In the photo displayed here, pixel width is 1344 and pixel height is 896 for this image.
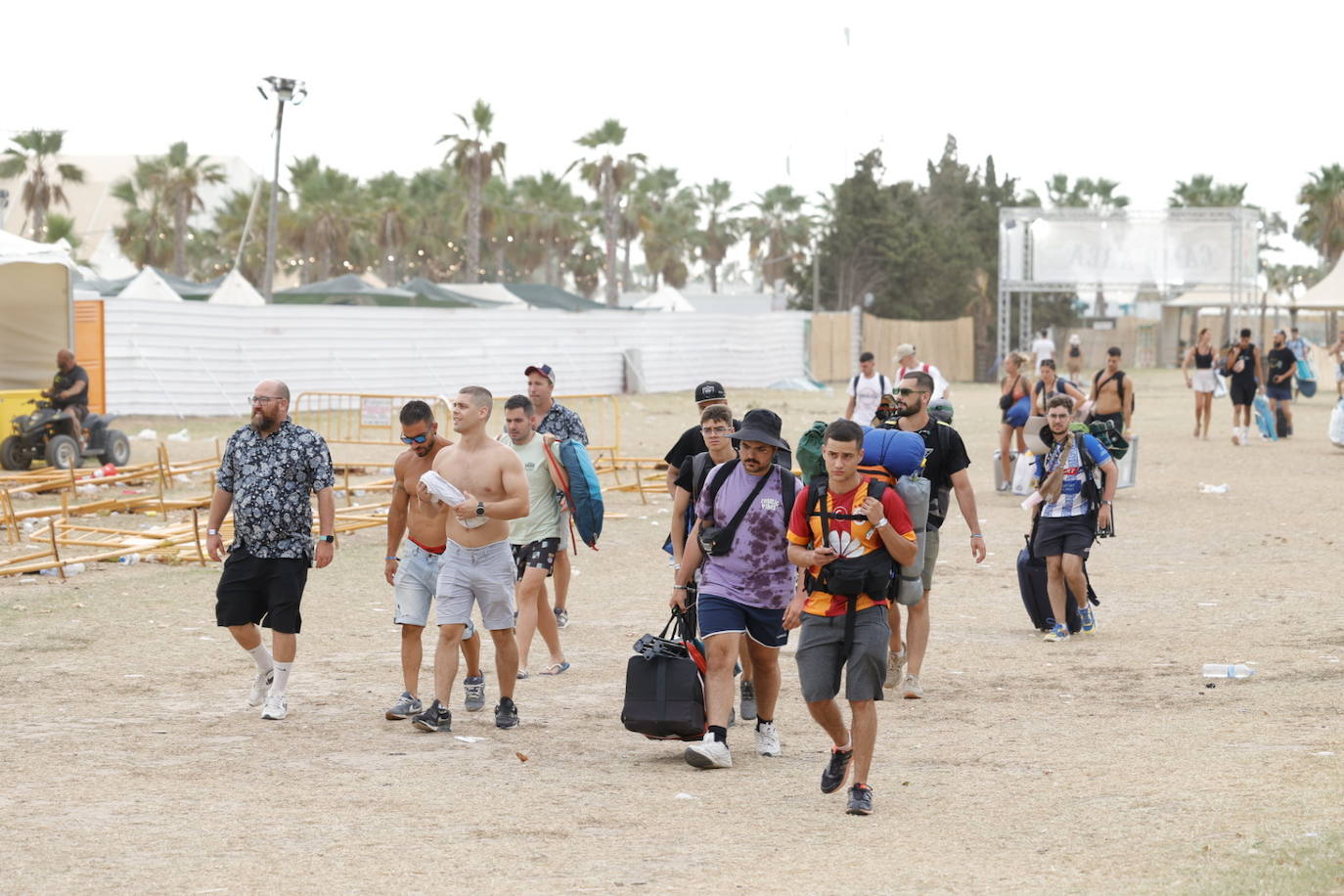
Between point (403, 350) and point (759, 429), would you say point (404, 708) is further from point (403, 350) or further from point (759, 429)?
point (403, 350)

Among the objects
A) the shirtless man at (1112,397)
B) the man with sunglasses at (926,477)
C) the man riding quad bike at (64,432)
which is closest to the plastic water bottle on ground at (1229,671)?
the man with sunglasses at (926,477)

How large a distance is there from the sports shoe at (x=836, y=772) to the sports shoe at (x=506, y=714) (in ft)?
6.51

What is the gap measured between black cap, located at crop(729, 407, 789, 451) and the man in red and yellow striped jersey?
57cm

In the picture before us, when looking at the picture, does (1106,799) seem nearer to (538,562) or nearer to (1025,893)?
(1025,893)

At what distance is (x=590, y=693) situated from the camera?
920 cm

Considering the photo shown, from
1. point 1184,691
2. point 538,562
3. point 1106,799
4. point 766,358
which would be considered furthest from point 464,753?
point 766,358

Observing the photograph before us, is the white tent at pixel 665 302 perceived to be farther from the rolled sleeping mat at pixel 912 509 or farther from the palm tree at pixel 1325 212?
the rolled sleeping mat at pixel 912 509

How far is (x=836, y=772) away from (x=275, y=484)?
10.8 ft

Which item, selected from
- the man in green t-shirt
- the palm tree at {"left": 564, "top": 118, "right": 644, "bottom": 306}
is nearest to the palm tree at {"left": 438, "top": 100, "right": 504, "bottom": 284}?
the palm tree at {"left": 564, "top": 118, "right": 644, "bottom": 306}

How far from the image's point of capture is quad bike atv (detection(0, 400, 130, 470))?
2070cm

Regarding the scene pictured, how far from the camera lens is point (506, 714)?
8258 millimetres

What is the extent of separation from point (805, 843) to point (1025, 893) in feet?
3.17

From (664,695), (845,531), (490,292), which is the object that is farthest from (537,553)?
(490,292)

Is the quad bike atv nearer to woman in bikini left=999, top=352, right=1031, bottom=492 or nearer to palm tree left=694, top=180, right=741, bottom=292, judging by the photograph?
woman in bikini left=999, top=352, right=1031, bottom=492
